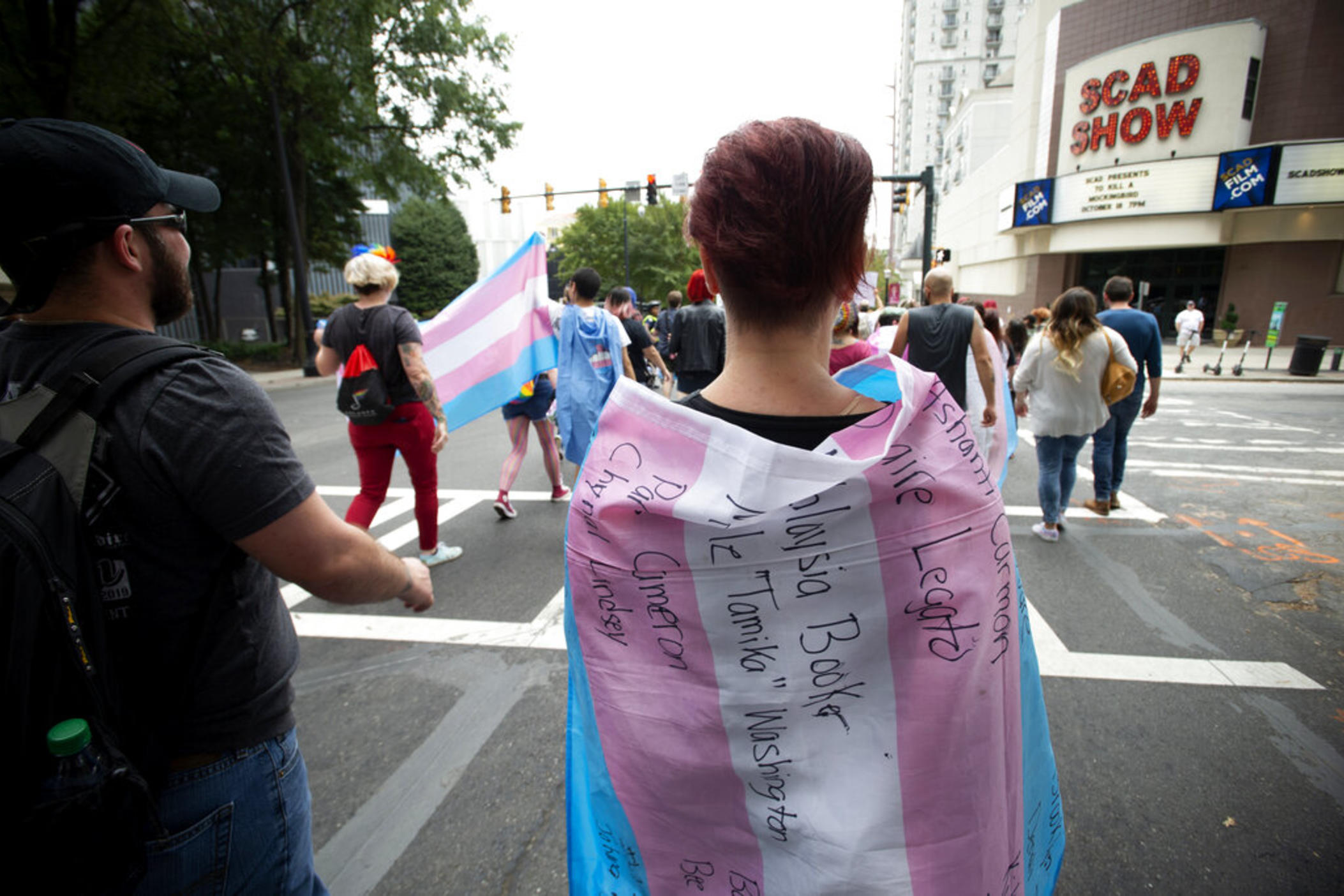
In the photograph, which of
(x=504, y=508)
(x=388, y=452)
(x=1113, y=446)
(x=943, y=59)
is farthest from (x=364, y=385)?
(x=943, y=59)

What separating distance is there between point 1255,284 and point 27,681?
32.2 m

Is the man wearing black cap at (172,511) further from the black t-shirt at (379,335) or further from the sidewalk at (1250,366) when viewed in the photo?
the sidewalk at (1250,366)

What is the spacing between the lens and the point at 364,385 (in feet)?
12.8

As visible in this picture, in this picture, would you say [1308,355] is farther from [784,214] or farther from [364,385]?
[784,214]

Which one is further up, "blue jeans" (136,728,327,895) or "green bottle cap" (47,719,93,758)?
"green bottle cap" (47,719,93,758)

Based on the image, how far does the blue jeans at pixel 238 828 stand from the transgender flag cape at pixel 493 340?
3425 millimetres

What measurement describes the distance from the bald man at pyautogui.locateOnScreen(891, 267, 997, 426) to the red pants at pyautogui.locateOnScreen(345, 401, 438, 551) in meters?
3.45

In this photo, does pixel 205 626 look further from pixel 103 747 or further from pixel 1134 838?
pixel 1134 838

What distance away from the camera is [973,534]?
115cm

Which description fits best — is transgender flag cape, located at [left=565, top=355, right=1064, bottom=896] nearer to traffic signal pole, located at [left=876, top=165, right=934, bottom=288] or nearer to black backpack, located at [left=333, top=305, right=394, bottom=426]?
black backpack, located at [left=333, top=305, right=394, bottom=426]

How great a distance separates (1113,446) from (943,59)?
337ft

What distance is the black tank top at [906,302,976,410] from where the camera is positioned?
4789mm

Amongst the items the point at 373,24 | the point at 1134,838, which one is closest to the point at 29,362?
the point at 1134,838

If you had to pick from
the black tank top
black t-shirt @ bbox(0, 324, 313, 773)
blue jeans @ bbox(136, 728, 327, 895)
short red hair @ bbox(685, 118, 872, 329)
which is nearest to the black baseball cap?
black t-shirt @ bbox(0, 324, 313, 773)
